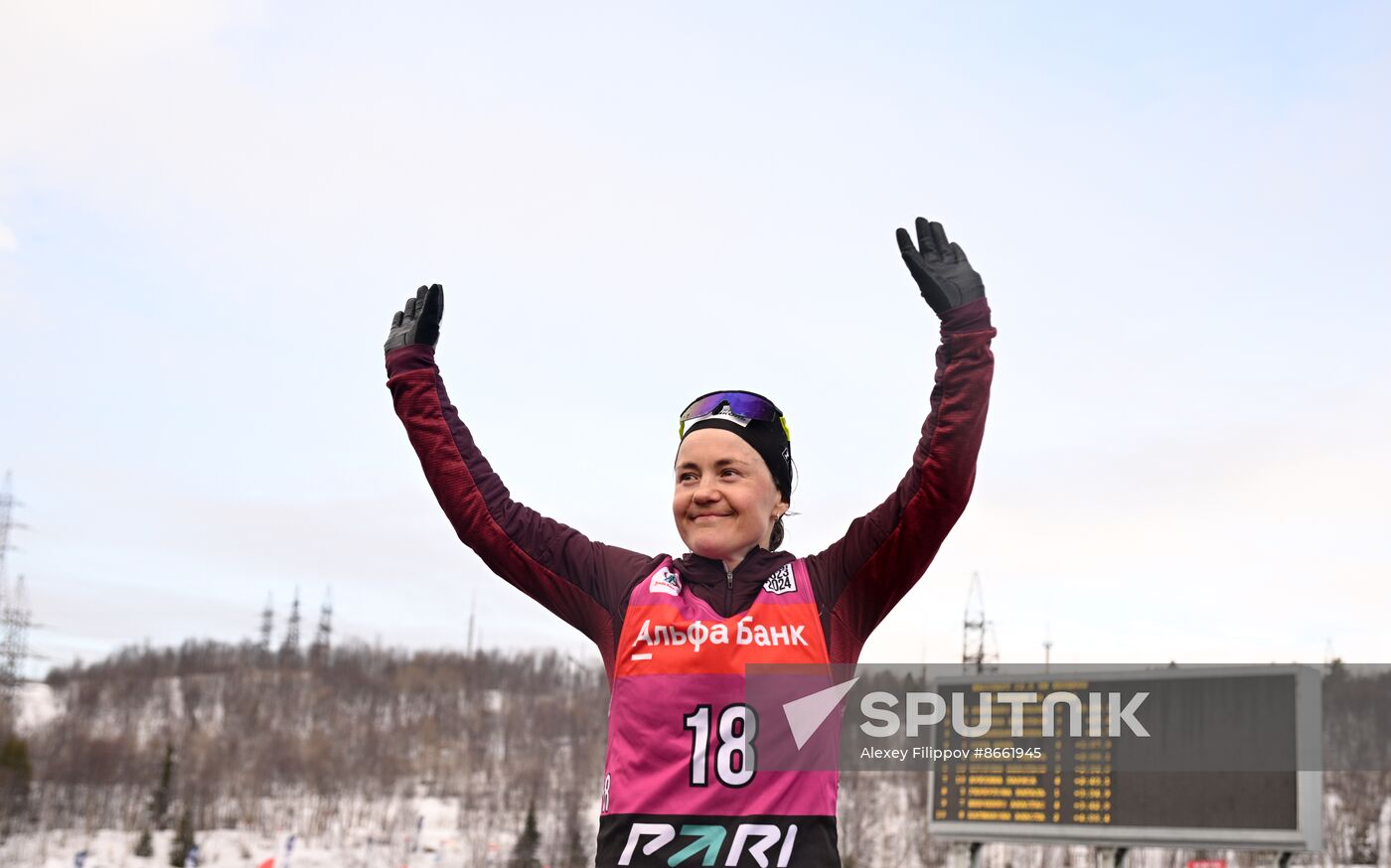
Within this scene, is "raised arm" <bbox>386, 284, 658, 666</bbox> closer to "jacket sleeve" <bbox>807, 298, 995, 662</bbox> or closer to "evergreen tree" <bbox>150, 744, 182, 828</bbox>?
"jacket sleeve" <bbox>807, 298, 995, 662</bbox>

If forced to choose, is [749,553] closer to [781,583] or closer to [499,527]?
[781,583]

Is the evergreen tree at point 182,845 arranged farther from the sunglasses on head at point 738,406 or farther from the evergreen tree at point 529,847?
the sunglasses on head at point 738,406

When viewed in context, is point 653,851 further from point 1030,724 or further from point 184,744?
point 184,744

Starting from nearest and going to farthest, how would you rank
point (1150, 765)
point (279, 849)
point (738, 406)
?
point (738, 406) < point (1150, 765) < point (279, 849)

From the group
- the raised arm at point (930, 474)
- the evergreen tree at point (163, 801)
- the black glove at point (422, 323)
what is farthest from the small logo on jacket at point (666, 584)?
the evergreen tree at point (163, 801)

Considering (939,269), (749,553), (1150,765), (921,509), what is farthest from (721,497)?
(1150,765)

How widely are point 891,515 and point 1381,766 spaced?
79.3 metres

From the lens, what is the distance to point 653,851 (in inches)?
127

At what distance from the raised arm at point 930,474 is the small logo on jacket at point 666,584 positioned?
0.36 metres

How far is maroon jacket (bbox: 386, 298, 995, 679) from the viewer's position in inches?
128

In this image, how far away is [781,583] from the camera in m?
3.53

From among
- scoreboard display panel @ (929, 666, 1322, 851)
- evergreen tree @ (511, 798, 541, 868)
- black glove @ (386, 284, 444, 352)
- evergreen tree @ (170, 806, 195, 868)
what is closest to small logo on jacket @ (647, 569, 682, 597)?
black glove @ (386, 284, 444, 352)

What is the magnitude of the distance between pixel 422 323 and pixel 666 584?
108 centimetres

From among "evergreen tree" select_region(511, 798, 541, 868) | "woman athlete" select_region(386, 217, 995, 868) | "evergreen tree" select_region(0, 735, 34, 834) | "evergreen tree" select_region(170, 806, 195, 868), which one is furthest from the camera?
"evergreen tree" select_region(0, 735, 34, 834)
